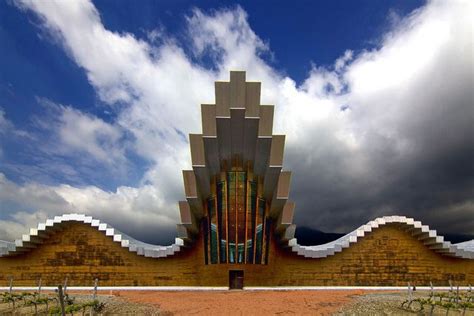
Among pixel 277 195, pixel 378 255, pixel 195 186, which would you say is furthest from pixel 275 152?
pixel 378 255

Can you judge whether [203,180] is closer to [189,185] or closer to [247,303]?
[189,185]

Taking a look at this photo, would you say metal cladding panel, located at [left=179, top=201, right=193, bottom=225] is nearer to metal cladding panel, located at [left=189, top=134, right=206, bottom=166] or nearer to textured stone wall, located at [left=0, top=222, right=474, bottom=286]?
metal cladding panel, located at [left=189, top=134, right=206, bottom=166]

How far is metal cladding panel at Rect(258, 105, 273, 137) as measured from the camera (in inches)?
835

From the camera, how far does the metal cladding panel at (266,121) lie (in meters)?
21.2

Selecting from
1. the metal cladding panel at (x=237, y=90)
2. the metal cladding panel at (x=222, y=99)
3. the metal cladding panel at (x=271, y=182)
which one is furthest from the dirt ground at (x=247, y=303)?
the metal cladding panel at (x=237, y=90)

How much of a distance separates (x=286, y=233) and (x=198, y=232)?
7.24 m

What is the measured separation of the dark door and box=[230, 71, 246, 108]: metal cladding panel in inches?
548

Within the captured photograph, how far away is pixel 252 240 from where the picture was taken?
988 inches

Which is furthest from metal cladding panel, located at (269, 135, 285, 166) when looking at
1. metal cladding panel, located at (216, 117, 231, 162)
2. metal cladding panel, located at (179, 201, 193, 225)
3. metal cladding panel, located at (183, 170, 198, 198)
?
Answer: metal cladding panel, located at (179, 201, 193, 225)

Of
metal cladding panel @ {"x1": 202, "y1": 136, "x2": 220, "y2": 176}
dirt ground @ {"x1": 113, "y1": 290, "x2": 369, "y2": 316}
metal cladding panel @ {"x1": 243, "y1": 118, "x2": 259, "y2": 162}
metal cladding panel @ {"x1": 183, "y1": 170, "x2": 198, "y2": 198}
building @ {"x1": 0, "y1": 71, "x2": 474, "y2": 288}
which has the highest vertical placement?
metal cladding panel @ {"x1": 243, "y1": 118, "x2": 259, "y2": 162}

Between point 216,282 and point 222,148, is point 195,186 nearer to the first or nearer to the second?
point 222,148

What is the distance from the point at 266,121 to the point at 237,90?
9.24ft

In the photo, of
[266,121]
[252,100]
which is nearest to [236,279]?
[266,121]

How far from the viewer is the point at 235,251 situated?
2523 cm
